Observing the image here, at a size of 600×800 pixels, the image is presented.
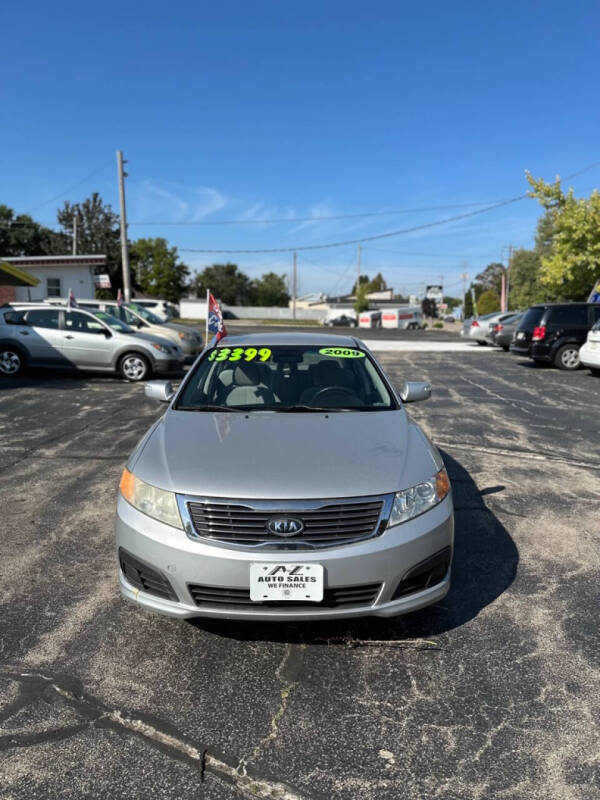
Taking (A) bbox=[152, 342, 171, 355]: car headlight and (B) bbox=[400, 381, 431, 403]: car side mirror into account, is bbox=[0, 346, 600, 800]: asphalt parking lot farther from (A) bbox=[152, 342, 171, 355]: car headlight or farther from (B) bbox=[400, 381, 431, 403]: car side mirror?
(A) bbox=[152, 342, 171, 355]: car headlight

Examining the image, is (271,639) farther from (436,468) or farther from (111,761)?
(436,468)

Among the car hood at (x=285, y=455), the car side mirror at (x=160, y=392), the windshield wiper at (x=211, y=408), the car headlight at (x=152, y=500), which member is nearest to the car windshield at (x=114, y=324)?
the car side mirror at (x=160, y=392)

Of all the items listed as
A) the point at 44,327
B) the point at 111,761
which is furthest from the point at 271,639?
the point at 44,327

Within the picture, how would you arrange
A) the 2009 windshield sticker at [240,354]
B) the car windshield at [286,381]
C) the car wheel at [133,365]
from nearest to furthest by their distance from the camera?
the car windshield at [286,381], the 2009 windshield sticker at [240,354], the car wheel at [133,365]

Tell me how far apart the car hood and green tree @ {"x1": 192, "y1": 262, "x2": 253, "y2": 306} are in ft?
311

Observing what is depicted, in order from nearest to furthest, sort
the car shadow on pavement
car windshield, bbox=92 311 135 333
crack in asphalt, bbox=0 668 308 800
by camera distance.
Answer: crack in asphalt, bbox=0 668 308 800 → the car shadow on pavement → car windshield, bbox=92 311 135 333

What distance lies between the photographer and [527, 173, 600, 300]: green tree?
81.5 feet

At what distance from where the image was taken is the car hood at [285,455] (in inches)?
111

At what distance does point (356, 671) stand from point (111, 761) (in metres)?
1.12

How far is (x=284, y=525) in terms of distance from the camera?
2.68 meters

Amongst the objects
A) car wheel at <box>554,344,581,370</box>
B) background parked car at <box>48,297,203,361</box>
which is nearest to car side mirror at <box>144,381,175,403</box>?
background parked car at <box>48,297,203,361</box>

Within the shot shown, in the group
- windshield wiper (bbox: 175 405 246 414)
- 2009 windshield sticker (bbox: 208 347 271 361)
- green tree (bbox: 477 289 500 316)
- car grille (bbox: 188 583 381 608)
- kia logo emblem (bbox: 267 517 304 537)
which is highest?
green tree (bbox: 477 289 500 316)

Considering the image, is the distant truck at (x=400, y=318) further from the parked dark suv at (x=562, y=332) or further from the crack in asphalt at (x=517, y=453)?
the crack in asphalt at (x=517, y=453)

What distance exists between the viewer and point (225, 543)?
268cm
